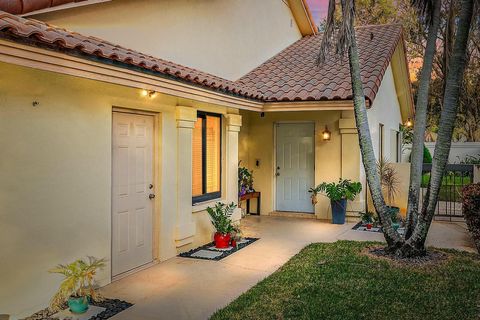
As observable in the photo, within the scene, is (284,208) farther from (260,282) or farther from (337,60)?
(260,282)

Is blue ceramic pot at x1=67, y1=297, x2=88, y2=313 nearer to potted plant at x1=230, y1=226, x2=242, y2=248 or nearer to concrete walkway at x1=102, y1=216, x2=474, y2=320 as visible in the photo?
concrete walkway at x1=102, y1=216, x2=474, y2=320

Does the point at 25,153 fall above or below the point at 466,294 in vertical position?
above

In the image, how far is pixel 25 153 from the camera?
5.03 m

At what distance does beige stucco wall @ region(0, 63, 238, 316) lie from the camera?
4863 mm

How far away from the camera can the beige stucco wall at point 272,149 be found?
1155 cm

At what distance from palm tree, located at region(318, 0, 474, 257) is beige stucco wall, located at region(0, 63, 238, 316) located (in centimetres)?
330

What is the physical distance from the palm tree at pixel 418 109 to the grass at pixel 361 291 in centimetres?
62

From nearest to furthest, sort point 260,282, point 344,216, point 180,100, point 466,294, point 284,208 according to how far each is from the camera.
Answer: point 466,294 → point 260,282 → point 180,100 → point 344,216 → point 284,208

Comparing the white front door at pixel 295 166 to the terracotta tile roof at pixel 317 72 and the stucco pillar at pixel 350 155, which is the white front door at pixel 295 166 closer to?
the stucco pillar at pixel 350 155

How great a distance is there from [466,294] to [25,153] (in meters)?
5.46

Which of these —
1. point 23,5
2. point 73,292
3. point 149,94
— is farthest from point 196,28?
point 73,292

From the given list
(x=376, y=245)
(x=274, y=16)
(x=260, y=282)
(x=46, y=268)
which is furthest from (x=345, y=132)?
(x=46, y=268)

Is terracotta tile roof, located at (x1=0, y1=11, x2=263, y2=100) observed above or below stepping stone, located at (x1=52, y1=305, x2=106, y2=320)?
above

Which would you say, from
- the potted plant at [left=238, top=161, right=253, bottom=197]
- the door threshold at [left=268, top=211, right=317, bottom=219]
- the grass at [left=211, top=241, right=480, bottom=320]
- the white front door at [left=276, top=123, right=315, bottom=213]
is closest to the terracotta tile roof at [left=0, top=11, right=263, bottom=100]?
the grass at [left=211, top=241, right=480, bottom=320]
